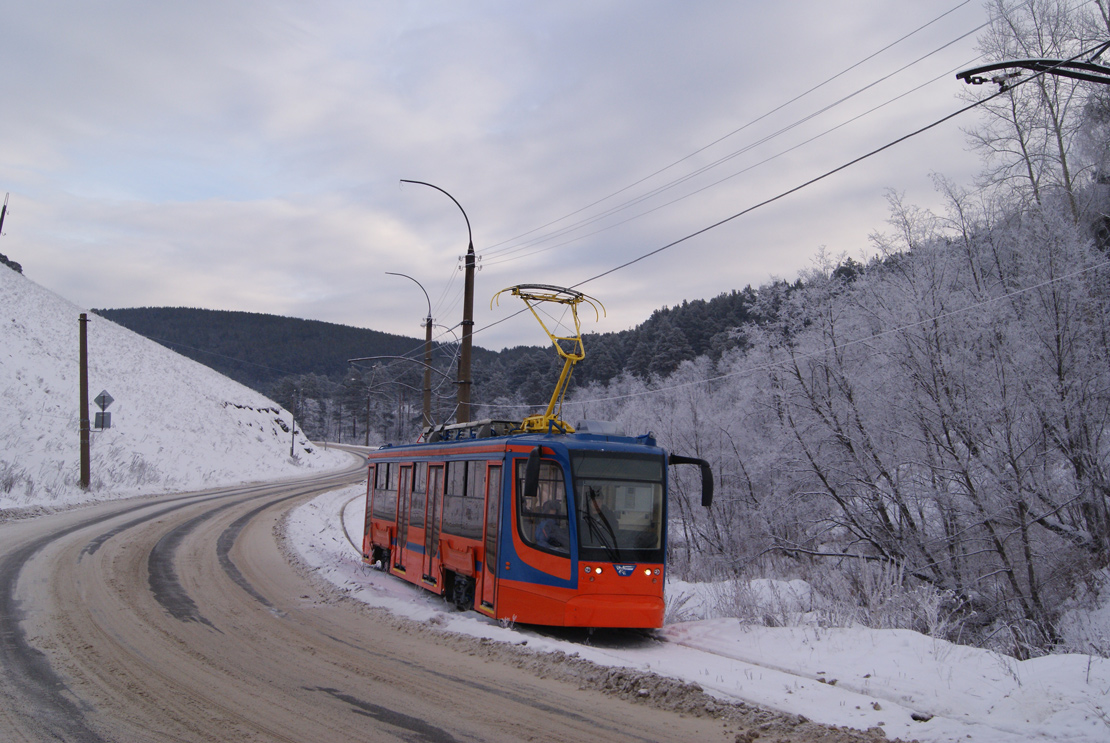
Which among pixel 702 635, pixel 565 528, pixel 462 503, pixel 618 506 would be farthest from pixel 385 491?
pixel 702 635

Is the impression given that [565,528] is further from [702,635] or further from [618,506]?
[702,635]

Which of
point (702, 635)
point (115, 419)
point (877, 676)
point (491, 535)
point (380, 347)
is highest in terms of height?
point (380, 347)

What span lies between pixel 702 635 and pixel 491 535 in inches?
127

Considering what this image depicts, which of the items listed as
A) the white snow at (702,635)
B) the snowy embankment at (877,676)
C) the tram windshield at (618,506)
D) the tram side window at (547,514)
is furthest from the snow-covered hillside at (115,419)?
the snowy embankment at (877,676)

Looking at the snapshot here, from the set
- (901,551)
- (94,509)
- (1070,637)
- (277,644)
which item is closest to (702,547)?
(901,551)

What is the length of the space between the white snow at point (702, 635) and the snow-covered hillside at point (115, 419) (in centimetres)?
14

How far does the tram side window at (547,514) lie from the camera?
30.1ft

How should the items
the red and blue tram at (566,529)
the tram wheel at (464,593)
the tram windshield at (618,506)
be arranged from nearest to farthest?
the red and blue tram at (566,529)
the tram windshield at (618,506)
the tram wheel at (464,593)

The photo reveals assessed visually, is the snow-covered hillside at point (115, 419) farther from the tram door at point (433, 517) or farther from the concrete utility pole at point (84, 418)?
the tram door at point (433, 517)

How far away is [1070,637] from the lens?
13.6 metres

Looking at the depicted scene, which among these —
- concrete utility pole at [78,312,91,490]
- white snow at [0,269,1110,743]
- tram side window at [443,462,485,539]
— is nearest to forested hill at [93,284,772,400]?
white snow at [0,269,1110,743]

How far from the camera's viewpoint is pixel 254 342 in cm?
18850

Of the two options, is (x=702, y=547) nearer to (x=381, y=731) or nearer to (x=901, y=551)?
(x=901, y=551)

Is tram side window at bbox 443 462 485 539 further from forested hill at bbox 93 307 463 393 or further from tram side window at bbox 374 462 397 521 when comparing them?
forested hill at bbox 93 307 463 393
